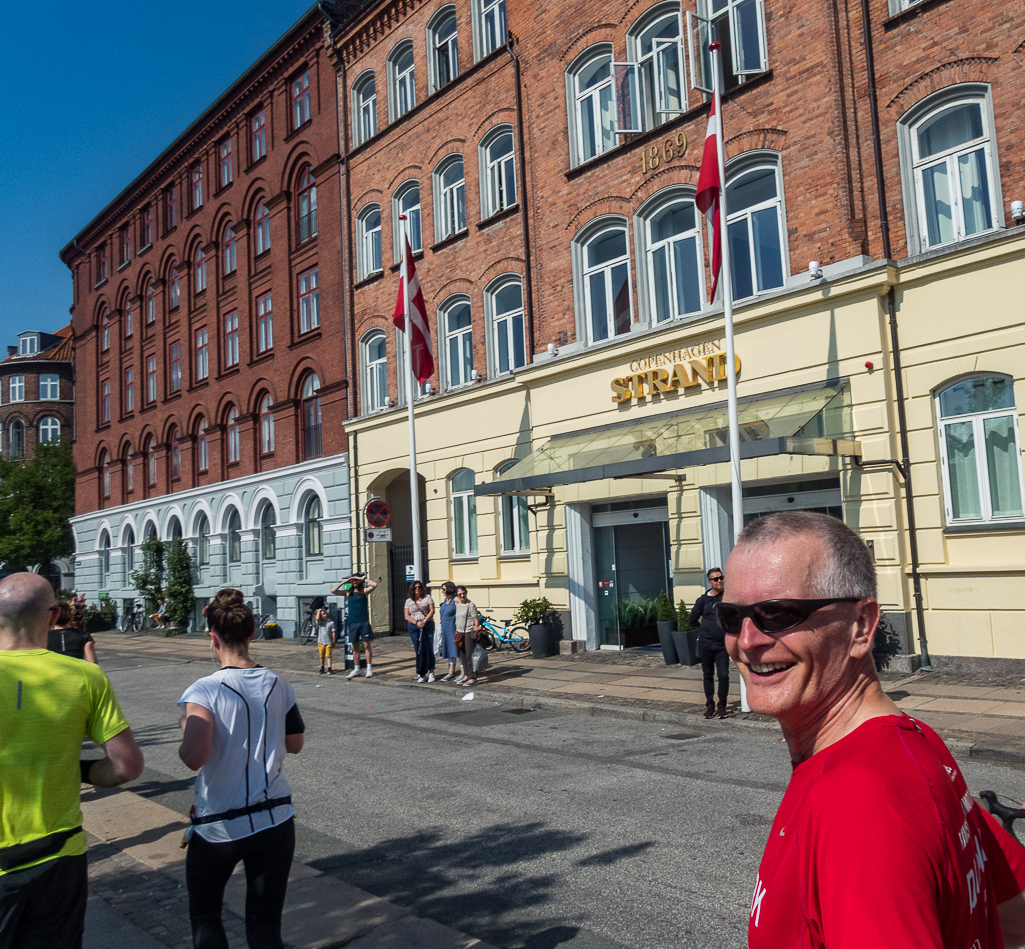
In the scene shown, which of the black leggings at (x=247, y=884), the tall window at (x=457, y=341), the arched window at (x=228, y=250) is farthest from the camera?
the arched window at (x=228, y=250)

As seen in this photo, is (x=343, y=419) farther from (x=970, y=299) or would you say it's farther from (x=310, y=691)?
(x=970, y=299)

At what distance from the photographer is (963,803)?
5.16 feet

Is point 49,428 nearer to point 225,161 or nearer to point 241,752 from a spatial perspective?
point 225,161

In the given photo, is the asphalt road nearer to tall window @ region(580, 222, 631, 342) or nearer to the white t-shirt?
the white t-shirt

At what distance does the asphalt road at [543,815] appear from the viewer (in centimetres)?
521

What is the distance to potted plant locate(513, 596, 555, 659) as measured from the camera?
63.0ft

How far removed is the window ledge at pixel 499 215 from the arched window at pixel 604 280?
2.40 meters

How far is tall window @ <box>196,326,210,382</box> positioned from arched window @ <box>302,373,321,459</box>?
8034mm

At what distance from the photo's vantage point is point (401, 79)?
2531 cm

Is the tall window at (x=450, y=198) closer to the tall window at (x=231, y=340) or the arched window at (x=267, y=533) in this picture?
the arched window at (x=267, y=533)

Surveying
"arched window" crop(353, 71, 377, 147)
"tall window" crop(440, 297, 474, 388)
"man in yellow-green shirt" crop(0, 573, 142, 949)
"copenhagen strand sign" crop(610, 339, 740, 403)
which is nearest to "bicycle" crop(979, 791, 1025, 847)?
"man in yellow-green shirt" crop(0, 573, 142, 949)

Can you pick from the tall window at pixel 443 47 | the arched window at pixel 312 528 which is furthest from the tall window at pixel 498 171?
the arched window at pixel 312 528

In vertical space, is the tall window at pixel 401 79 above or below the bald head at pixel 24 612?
above

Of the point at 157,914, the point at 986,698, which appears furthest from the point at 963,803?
the point at 986,698
